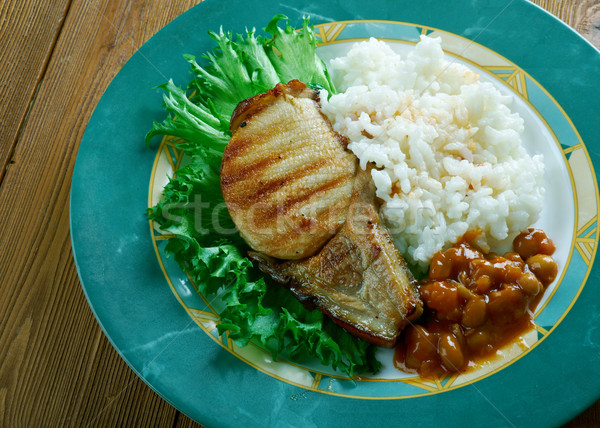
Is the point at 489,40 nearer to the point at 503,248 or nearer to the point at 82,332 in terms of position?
the point at 503,248

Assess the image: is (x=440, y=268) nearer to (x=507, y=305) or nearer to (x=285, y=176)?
(x=507, y=305)

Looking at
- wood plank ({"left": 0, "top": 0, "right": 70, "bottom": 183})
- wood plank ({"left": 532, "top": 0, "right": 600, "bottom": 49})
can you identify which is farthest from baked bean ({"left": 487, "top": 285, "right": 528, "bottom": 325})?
wood plank ({"left": 0, "top": 0, "right": 70, "bottom": 183})

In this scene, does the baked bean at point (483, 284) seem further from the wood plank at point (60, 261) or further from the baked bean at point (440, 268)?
the wood plank at point (60, 261)

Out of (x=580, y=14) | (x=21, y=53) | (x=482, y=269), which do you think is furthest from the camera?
(x=21, y=53)

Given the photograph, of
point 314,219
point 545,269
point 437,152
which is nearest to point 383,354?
point 314,219

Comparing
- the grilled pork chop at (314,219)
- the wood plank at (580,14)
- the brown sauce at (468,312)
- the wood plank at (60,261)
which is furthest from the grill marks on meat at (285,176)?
the wood plank at (580,14)

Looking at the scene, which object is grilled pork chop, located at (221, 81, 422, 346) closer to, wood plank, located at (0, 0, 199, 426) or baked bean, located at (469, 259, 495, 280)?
baked bean, located at (469, 259, 495, 280)
